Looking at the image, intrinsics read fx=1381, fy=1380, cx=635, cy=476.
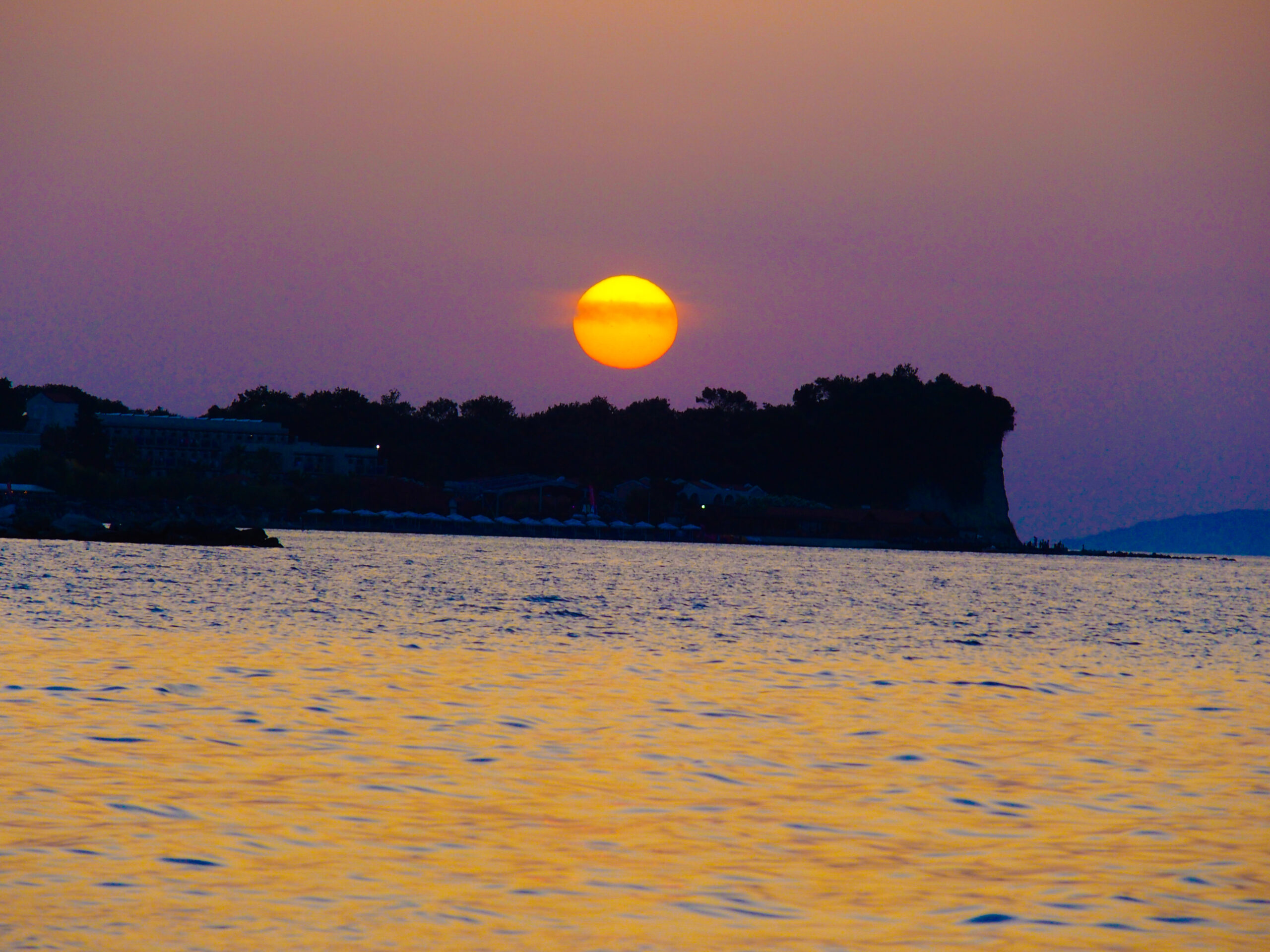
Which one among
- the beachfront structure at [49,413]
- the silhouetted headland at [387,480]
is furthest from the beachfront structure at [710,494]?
the beachfront structure at [49,413]

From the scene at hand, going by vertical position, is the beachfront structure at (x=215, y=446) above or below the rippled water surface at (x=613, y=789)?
above

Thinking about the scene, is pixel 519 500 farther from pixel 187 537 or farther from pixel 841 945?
pixel 841 945

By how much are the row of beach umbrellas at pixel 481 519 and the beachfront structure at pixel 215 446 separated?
13927mm

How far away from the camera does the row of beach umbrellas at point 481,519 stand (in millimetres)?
160000

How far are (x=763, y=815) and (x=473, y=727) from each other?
487 centimetres

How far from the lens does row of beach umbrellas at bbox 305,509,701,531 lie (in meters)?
160

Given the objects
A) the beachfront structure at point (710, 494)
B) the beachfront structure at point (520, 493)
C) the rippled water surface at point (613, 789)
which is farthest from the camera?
the beachfront structure at point (710, 494)

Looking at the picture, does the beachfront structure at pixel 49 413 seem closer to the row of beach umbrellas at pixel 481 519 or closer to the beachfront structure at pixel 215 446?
the beachfront structure at pixel 215 446

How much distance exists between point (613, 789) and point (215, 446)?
178m

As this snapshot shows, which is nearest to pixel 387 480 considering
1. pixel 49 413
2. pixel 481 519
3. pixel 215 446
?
pixel 481 519

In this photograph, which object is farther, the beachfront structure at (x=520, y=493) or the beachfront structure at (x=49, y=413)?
the beachfront structure at (x=49, y=413)

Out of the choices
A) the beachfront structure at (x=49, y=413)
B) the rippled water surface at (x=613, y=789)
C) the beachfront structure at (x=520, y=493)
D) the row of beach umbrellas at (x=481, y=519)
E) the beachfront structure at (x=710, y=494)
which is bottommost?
the rippled water surface at (x=613, y=789)

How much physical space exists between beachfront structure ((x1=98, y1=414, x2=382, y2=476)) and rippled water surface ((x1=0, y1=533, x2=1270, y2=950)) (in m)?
153

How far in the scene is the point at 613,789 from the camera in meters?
11.4
